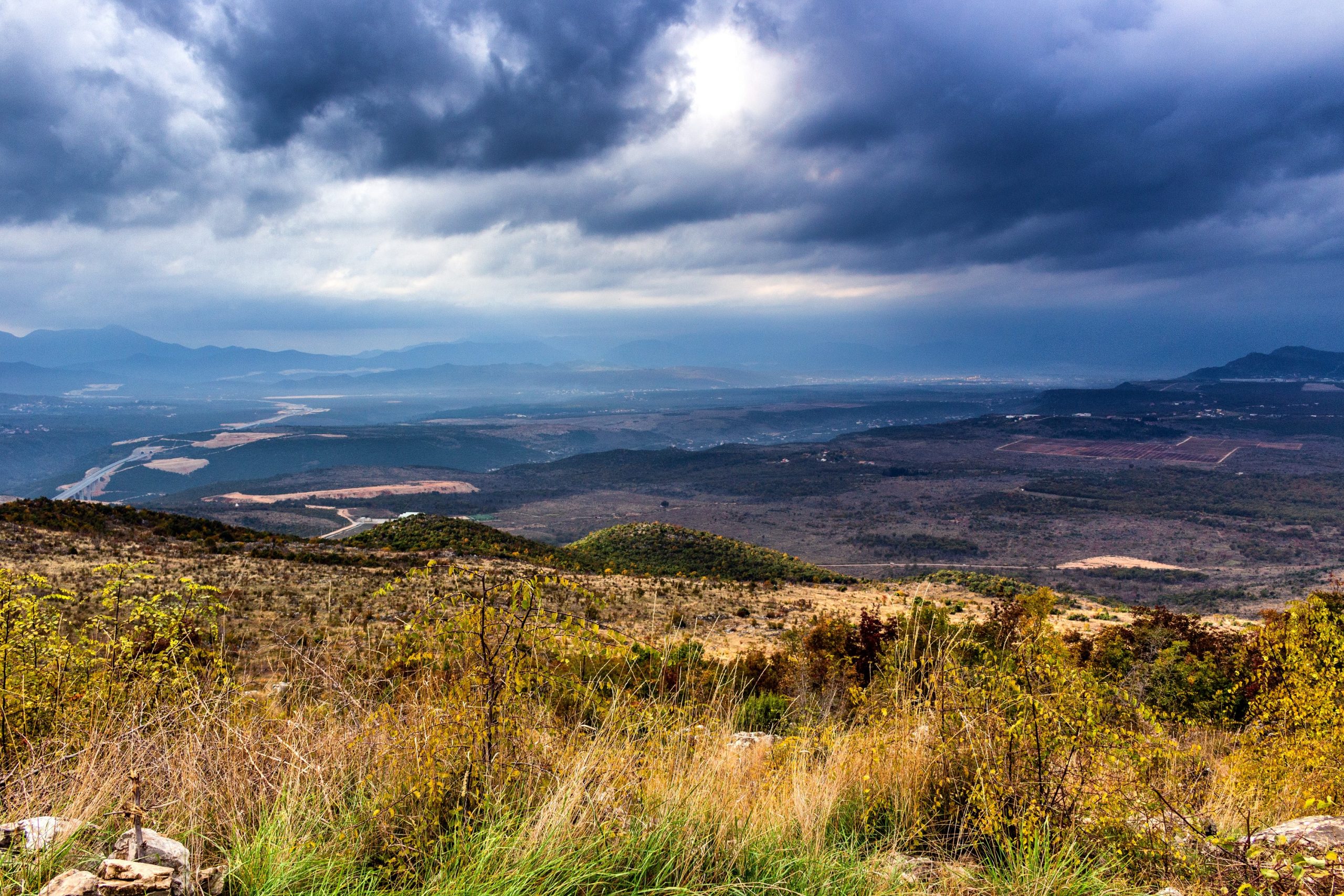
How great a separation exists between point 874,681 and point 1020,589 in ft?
105

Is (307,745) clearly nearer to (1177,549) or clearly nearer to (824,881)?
(824,881)

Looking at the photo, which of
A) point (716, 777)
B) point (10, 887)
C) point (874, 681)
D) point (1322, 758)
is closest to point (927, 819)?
point (716, 777)

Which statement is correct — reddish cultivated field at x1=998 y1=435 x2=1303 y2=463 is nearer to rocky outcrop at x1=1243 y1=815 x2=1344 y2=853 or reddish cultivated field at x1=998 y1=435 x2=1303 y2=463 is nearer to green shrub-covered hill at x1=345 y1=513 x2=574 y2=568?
green shrub-covered hill at x1=345 y1=513 x2=574 y2=568

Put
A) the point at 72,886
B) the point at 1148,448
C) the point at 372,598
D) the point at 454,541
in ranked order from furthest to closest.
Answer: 1. the point at 1148,448
2. the point at 454,541
3. the point at 372,598
4. the point at 72,886

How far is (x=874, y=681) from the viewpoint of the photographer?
5.64 meters

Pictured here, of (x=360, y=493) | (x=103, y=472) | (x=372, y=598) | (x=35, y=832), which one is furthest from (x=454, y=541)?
(x=103, y=472)

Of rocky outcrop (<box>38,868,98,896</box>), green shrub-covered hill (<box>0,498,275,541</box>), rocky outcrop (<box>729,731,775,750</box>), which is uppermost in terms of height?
rocky outcrop (<box>38,868,98,896</box>)

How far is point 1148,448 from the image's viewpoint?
142m

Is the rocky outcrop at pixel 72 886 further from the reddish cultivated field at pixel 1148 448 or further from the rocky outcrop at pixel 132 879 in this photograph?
the reddish cultivated field at pixel 1148 448

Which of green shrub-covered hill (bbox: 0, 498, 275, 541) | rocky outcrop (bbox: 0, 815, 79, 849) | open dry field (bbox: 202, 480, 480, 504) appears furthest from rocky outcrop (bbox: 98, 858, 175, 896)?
open dry field (bbox: 202, 480, 480, 504)

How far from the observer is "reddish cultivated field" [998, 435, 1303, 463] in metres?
128

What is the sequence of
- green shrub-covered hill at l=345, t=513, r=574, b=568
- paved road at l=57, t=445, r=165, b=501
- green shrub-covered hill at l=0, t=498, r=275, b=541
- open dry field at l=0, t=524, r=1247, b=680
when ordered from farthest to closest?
paved road at l=57, t=445, r=165, b=501 < green shrub-covered hill at l=345, t=513, r=574, b=568 < green shrub-covered hill at l=0, t=498, r=275, b=541 < open dry field at l=0, t=524, r=1247, b=680

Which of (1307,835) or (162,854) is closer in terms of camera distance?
(162,854)

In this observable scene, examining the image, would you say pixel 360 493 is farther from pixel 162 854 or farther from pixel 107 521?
pixel 162 854
